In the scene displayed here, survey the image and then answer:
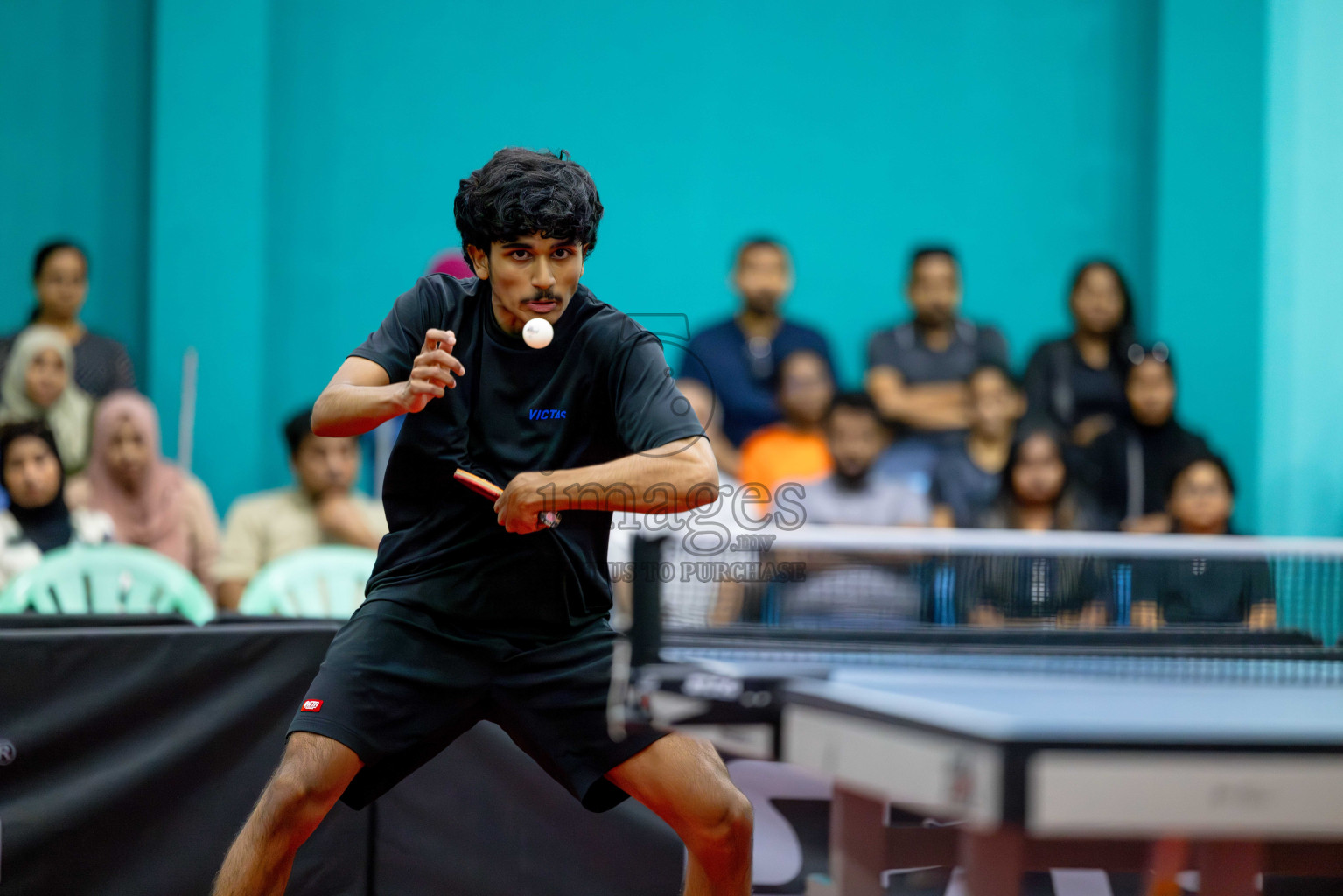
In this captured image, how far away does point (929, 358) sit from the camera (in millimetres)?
6727

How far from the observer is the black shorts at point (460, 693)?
279 cm

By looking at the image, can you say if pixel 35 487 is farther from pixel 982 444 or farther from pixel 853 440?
pixel 982 444

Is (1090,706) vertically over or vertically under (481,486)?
under

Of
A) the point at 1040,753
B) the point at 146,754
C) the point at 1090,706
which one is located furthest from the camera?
the point at 146,754

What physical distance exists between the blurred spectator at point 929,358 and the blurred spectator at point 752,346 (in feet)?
1.15

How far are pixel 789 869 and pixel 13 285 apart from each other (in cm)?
619

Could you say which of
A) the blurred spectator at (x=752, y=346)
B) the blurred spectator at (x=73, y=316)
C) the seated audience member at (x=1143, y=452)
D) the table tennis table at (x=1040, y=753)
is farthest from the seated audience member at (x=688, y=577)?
the blurred spectator at (x=73, y=316)

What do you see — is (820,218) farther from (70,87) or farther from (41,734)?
(41,734)

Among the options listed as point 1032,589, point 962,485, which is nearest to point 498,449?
point 1032,589

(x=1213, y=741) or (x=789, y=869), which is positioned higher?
(x=1213, y=741)

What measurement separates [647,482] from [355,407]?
2.08 feet

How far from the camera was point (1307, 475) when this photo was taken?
293 inches

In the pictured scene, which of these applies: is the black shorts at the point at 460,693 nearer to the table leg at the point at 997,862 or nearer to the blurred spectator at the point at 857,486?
the table leg at the point at 997,862

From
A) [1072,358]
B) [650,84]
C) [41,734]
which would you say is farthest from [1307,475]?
[41,734]
